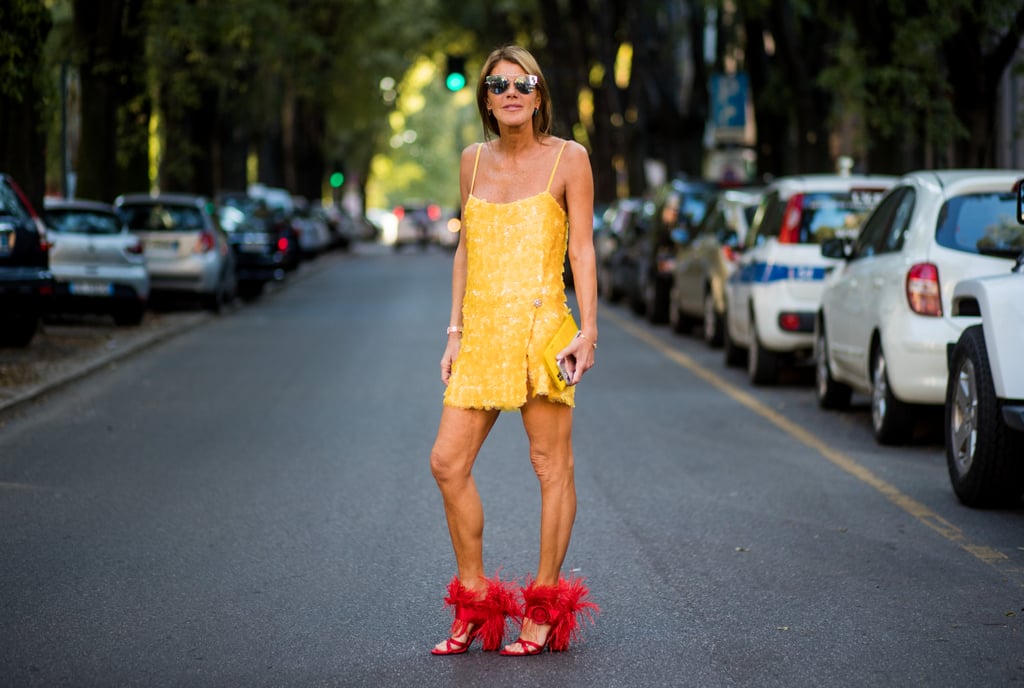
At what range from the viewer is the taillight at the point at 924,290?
10.9 meters

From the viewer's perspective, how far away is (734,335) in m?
17.0

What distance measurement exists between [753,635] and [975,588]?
1.26m

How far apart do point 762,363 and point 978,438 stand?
6.63 metres

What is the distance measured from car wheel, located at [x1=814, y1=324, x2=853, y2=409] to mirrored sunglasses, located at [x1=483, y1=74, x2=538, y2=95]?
784 cm

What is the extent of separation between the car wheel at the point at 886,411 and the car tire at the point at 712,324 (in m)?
7.51

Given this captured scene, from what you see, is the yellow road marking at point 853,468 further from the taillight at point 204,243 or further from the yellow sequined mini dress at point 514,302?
the taillight at point 204,243

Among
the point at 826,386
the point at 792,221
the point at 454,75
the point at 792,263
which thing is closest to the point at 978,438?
the point at 826,386

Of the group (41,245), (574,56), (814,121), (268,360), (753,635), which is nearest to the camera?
(753,635)

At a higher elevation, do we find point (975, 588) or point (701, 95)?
point (701, 95)

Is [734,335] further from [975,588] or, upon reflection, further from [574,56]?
[574,56]

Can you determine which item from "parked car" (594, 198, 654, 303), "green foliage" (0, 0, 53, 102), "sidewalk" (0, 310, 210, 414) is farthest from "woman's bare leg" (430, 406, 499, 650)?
"parked car" (594, 198, 654, 303)

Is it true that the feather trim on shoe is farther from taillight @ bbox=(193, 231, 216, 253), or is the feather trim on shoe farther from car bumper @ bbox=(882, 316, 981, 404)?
taillight @ bbox=(193, 231, 216, 253)

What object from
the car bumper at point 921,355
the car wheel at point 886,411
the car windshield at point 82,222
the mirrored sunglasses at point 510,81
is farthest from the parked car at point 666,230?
the mirrored sunglasses at point 510,81

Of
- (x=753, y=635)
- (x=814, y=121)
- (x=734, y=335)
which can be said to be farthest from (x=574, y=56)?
(x=753, y=635)
